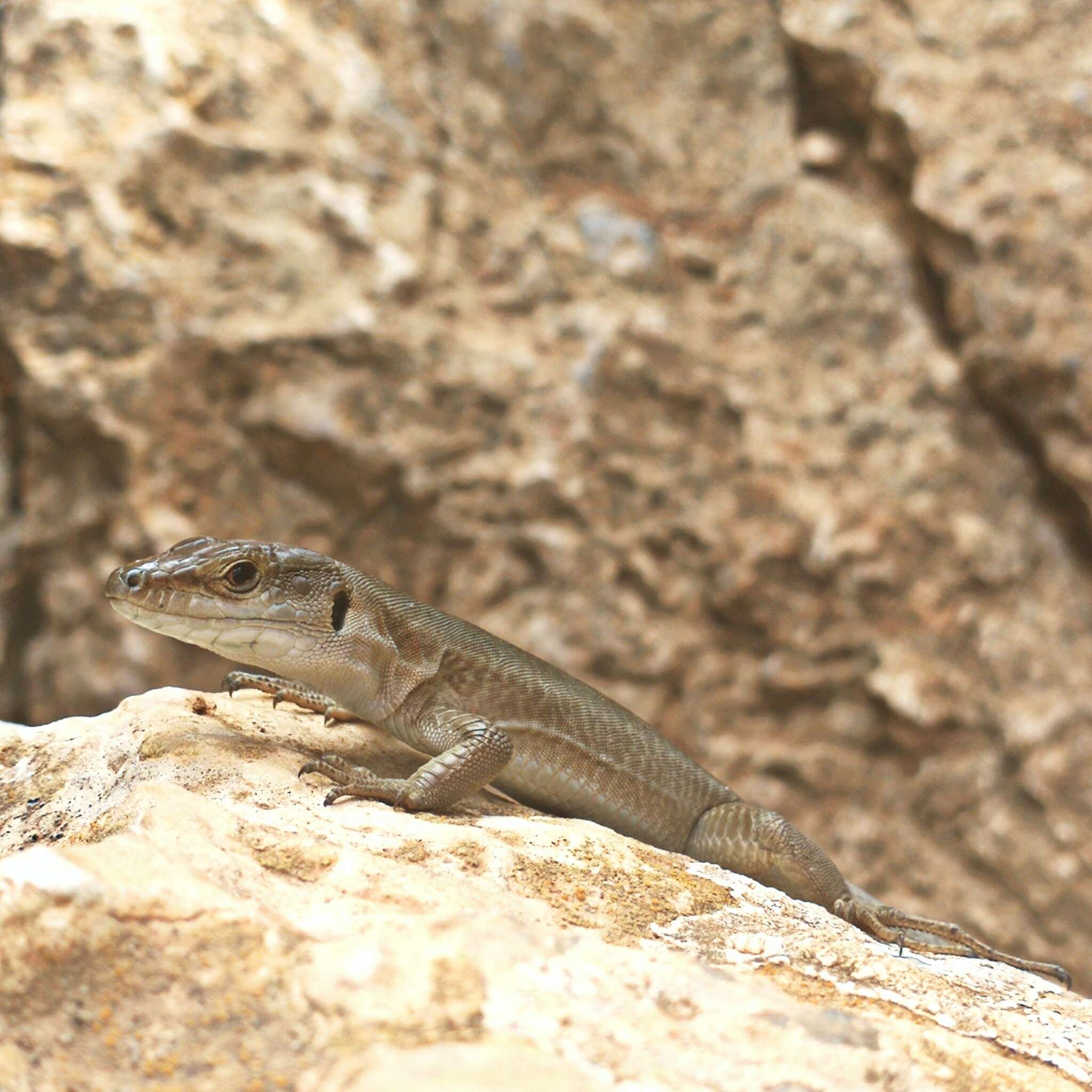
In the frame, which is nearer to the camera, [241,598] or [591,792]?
[241,598]

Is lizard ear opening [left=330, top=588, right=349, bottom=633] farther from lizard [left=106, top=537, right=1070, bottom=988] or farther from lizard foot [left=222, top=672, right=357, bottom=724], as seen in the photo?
lizard foot [left=222, top=672, right=357, bottom=724]

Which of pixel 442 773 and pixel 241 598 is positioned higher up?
pixel 241 598

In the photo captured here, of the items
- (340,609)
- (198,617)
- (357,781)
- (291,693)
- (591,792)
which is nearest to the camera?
(357,781)

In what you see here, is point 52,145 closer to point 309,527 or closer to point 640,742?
point 309,527

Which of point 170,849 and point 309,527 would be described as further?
point 309,527

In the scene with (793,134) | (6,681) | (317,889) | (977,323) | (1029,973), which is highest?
(793,134)

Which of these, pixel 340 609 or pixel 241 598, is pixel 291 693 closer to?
pixel 340 609

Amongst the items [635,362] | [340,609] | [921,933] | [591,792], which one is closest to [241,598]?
[340,609]

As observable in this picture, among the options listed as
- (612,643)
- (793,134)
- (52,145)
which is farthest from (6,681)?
(793,134)
